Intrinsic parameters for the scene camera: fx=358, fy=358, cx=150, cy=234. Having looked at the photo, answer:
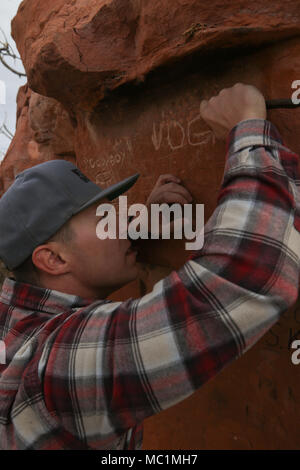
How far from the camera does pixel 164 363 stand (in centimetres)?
75

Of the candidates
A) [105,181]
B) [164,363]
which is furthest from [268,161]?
[105,181]

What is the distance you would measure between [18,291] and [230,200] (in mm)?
648

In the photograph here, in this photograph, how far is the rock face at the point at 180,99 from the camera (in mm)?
1063

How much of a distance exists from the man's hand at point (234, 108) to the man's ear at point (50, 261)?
23.1 inches

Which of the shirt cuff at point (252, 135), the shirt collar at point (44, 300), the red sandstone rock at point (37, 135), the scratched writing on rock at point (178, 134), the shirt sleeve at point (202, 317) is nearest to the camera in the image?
the shirt sleeve at point (202, 317)

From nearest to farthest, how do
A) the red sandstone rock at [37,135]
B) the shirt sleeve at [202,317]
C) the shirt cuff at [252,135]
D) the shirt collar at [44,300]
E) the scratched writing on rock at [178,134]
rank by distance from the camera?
the shirt sleeve at [202,317] → the shirt cuff at [252,135] → the shirt collar at [44,300] → the scratched writing on rock at [178,134] → the red sandstone rock at [37,135]

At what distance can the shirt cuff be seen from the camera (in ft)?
2.78

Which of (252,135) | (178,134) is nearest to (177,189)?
(178,134)

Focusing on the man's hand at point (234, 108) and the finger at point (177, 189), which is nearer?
the man's hand at point (234, 108)

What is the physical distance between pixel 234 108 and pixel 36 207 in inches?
24.7

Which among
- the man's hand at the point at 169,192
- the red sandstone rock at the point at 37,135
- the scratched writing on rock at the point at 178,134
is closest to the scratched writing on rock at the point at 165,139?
the scratched writing on rock at the point at 178,134

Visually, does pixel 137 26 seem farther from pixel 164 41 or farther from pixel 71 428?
pixel 71 428

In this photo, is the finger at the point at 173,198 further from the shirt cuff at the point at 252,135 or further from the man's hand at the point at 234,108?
the shirt cuff at the point at 252,135

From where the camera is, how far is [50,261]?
105cm
